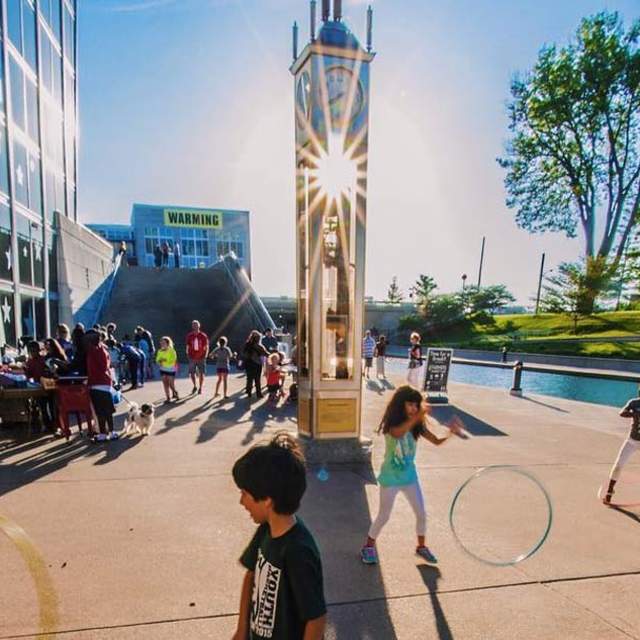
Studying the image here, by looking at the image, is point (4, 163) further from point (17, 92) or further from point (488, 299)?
point (488, 299)

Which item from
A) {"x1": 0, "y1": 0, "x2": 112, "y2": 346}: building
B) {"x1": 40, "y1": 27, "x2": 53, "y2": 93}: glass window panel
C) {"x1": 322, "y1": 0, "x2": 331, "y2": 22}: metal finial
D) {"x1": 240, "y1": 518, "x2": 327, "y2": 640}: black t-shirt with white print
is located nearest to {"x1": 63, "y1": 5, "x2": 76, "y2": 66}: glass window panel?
{"x1": 0, "y1": 0, "x2": 112, "y2": 346}: building

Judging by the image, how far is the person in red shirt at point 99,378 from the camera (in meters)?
6.97

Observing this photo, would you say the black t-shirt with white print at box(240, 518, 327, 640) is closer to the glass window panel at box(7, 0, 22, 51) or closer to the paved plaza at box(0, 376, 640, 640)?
the paved plaza at box(0, 376, 640, 640)

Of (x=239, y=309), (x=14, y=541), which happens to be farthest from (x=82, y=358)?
(x=239, y=309)

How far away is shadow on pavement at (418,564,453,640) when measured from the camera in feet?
9.63

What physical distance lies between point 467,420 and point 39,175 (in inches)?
758

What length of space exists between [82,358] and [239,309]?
17143mm

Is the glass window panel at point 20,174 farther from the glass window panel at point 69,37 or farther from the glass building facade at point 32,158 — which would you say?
the glass window panel at point 69,37

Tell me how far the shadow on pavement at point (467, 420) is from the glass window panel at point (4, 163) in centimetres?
1587

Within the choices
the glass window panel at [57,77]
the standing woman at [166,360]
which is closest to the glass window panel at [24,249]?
the glass window panel at [57,77]

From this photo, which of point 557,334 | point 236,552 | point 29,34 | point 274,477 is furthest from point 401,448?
point 557,334

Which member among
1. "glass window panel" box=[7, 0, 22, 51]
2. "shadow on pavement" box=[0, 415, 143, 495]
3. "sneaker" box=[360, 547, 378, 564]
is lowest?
"shadow on pavement" box=[0, 415, 143, 495]

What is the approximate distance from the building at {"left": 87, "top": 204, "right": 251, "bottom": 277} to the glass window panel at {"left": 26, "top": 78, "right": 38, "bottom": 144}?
4471 centimetres

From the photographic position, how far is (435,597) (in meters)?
3.33
